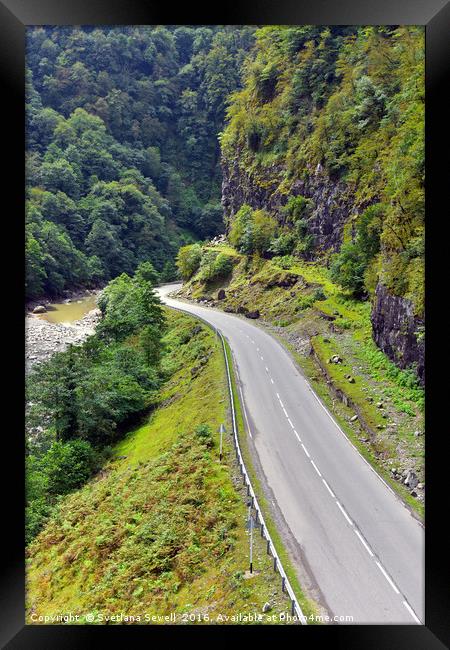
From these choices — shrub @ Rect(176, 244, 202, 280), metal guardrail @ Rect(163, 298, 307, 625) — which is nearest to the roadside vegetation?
metal guardrail @ Rect(163, 298, 307, 625)

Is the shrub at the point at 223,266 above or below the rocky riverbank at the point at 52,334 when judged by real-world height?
above

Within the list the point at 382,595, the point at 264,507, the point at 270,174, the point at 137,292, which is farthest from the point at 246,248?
the point at 382,595

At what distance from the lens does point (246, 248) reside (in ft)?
86.8

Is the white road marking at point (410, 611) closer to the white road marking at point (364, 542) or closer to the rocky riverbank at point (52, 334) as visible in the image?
the white road marking at point (364, 542)

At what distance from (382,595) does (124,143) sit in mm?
67425

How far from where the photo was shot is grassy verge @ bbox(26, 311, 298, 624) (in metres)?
6.14

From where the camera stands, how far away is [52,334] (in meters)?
23.6

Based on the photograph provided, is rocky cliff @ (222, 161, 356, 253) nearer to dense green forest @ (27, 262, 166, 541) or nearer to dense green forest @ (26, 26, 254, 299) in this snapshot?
dense green forest @ (27, 262, 166, 541)

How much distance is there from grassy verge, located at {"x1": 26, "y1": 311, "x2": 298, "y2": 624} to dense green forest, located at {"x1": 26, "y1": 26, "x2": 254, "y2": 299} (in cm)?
2632

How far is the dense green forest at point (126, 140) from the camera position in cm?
4444

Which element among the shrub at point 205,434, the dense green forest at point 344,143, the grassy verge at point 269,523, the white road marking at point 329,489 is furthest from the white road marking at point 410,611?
the dense green forest at point 344,143

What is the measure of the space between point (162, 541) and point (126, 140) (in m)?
66.8
